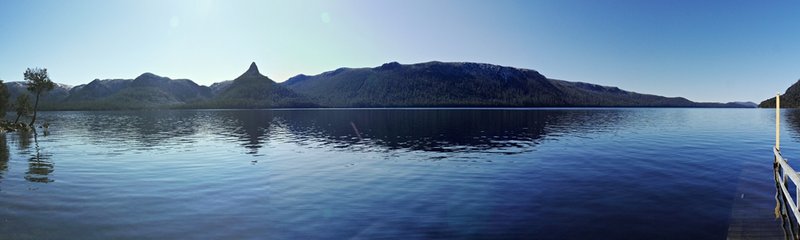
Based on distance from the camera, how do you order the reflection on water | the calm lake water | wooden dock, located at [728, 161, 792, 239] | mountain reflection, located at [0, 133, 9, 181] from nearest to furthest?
wooden dock, located at [728, 161, 792, 239] < the calm lake water < the reflection on water < mountain reflection, located at [0, 133, 9, 181]

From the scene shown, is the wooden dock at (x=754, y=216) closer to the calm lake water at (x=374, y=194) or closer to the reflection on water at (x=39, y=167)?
the calm lake water at (x=374, y=194)

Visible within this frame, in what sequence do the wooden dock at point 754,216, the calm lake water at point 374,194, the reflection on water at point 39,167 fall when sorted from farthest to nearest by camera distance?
the reflection on water at point 39,167, the calm lake water at point 374,194, the wooden dock at point 754,216

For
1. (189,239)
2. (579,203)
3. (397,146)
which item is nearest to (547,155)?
(397,146)

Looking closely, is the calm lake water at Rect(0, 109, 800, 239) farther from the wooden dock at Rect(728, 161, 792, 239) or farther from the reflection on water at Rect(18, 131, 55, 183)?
the wooden dock at Rect(728, 161, 792, 239)

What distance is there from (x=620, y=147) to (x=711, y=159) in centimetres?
1249

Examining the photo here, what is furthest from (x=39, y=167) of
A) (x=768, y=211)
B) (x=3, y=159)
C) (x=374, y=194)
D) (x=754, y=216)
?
(x=768, y=211)

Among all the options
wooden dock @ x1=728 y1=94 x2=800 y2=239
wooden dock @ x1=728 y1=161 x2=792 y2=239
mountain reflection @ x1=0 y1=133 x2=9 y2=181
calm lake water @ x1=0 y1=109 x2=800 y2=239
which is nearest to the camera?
wooden dock @ x1=728 y1=94 x2=800 y2=239

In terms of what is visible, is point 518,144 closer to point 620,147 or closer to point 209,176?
point 620,147

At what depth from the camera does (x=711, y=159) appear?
44.2 metres

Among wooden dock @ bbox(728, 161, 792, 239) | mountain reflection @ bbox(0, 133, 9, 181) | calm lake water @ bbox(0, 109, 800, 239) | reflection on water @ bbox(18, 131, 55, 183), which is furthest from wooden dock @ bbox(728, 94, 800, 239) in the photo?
mountain reflection @ bbox(0, 133, 9, 181)

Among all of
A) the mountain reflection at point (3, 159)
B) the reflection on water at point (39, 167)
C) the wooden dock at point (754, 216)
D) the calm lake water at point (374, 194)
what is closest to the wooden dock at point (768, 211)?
the wooden dock at point (754, 216)

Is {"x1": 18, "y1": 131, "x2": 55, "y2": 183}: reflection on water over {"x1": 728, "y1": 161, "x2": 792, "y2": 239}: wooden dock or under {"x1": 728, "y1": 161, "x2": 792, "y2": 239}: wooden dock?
over

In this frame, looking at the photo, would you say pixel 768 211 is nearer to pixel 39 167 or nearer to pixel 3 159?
pixel 39 167

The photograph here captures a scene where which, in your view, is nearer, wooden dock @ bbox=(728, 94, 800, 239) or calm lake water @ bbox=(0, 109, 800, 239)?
wooden dock @ bbox=(728, 94, 800, 239)
